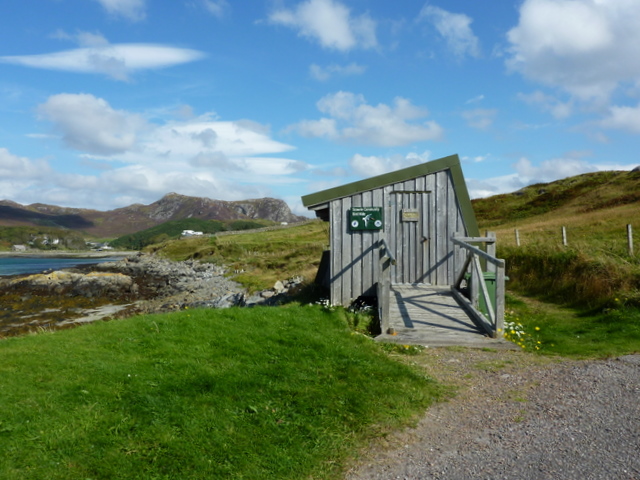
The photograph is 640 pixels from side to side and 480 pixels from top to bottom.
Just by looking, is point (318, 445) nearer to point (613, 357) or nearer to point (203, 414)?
point (203, 414)

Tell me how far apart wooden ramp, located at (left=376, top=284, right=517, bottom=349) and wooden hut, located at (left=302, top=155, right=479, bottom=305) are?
66cm

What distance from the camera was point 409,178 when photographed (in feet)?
41.3

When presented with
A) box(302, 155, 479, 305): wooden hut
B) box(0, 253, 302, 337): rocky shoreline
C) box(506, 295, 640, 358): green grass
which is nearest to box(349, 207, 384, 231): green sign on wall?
box(302, 155, 479, 305): wooden hut

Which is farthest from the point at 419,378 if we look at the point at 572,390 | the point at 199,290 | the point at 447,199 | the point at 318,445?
the point at 199,290

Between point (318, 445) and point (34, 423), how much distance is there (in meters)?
3.02

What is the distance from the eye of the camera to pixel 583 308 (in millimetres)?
12062

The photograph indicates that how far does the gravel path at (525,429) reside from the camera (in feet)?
13.8

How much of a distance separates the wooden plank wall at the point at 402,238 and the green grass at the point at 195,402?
3.92 m

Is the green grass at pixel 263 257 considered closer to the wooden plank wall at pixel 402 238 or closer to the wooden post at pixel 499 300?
the wooden plank wall at pixel 402 238

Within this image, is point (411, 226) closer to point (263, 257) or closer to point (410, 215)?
point (410, 215)

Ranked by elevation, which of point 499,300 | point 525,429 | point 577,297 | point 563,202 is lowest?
point 525,429

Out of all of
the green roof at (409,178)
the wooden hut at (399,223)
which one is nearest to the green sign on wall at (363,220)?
the wooden hut at (399,223)

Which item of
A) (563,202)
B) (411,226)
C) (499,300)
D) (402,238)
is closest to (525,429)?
(499,300)

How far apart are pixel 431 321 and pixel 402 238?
320cm
